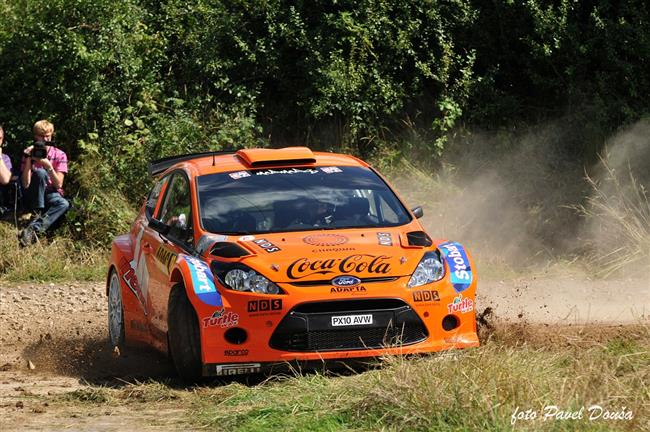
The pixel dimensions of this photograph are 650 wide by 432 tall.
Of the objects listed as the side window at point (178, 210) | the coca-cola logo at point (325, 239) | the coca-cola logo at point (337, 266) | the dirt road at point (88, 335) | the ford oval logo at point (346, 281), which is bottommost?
the dirt road at point (88, 335)

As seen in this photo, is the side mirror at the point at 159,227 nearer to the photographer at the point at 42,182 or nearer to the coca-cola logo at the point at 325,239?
the coca-cola logo at the point at 325,239

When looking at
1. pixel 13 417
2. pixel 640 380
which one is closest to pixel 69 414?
pixel 13 417

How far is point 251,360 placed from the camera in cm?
890

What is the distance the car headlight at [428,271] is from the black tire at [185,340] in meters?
1.55

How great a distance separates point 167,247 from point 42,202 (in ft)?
20.2

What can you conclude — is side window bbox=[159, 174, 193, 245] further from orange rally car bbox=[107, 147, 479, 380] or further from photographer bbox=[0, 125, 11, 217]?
photographer bbox=[0, 125, 11, 217]

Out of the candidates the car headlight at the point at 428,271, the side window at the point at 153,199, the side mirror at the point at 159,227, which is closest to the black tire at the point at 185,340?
the side mirror at the point at 159,227

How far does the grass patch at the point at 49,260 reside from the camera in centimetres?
1514

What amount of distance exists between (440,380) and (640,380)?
1111 mm

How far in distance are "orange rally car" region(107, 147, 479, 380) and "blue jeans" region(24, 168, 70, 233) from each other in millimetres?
5413

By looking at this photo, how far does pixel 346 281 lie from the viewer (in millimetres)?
8984

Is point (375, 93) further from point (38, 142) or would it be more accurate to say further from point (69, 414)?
point (69, 414)

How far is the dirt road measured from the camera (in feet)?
26.8

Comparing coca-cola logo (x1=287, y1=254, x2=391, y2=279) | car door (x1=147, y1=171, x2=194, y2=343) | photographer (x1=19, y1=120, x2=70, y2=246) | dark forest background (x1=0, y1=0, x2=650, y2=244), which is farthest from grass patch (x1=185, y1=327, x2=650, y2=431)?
dark forest background (x1=0, y1=0, x2=650, y2=244)
